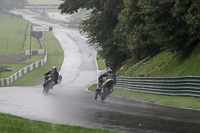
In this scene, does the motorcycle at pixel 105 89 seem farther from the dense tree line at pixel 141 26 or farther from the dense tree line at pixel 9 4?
the dense tree line at pixel 9 4

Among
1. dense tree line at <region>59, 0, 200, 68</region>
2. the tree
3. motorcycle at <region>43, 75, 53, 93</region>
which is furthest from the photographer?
the tree

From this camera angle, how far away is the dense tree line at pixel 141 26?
2136 centimetres

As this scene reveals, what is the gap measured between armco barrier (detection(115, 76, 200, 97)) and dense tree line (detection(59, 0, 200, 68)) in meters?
2.58

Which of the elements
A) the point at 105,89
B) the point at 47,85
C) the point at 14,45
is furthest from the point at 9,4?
the point at 105,89

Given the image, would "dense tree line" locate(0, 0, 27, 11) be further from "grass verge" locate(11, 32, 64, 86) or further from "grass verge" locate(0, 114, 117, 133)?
"grass verge" locate(0, 114, 117, 133)

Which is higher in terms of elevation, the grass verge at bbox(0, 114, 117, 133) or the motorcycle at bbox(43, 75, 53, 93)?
the grass verge at bbox(0, 114, 117, 133)

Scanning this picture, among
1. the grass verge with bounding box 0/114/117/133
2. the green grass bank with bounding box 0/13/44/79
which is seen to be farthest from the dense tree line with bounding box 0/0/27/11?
the grass verge with bounding box 0/114/117/133

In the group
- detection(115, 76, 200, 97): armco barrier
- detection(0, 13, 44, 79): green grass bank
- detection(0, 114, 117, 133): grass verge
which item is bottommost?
detection(0, 13, 44, 79): green grass bank

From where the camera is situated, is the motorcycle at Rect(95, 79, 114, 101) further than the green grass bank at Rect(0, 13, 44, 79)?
No

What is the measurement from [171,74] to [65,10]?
20.2 metres

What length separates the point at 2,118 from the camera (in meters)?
9.91

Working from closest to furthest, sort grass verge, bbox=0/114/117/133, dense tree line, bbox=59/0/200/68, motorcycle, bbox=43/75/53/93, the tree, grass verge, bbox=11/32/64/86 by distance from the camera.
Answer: grass verge, bbox=0/114/117/133
dense tree line, bbox=59/0/200/68
motorcycle, bbox=43/75/53/93
the tree
grass verge, bbox=11/32/64/86

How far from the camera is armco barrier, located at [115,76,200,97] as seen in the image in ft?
58.7

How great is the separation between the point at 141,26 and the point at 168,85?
30.7 feet
